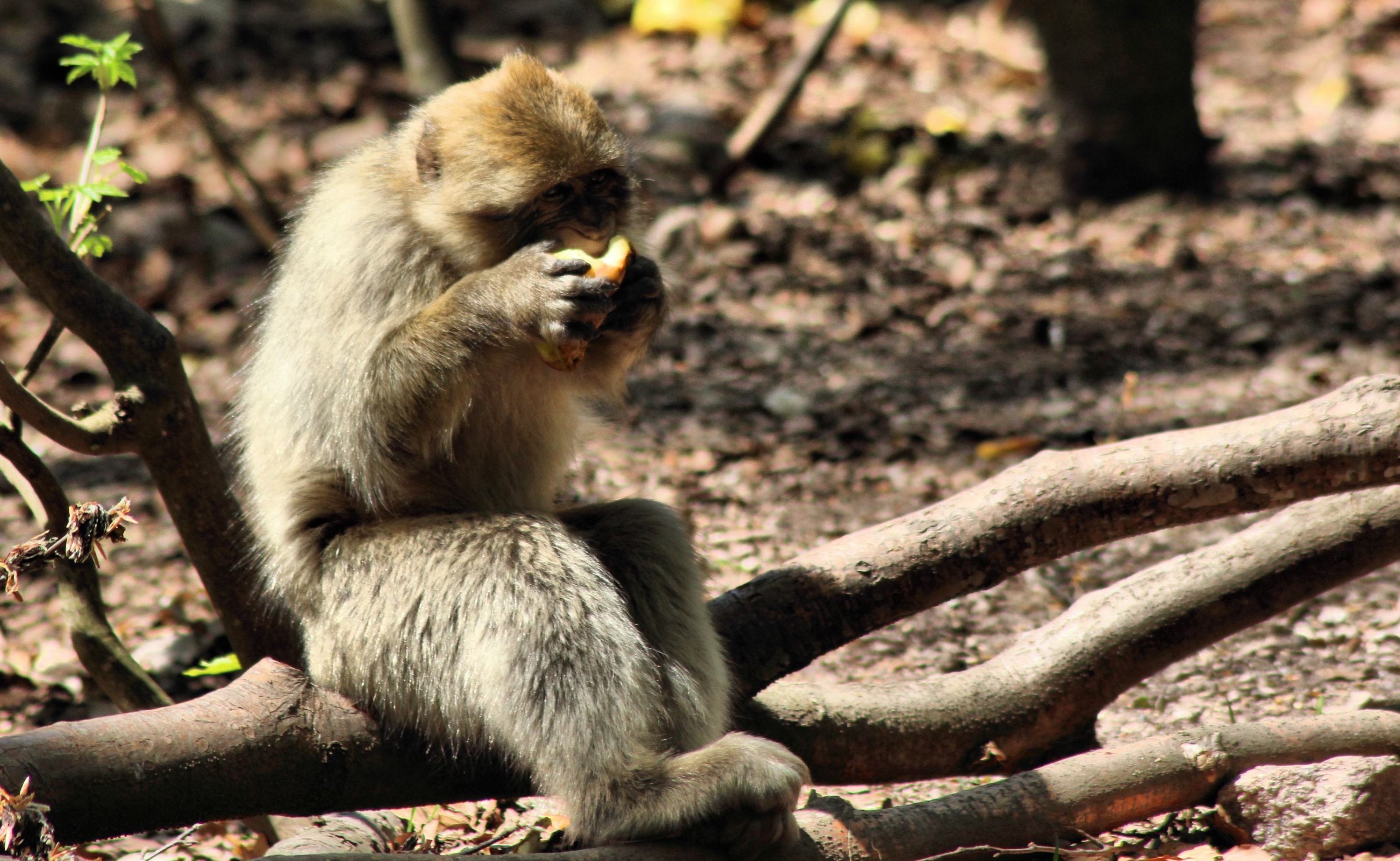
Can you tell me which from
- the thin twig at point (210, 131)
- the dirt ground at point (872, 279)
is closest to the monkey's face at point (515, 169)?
the dirt ground at point (872, 279)

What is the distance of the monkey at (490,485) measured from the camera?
295cm

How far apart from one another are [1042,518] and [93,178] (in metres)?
2.72

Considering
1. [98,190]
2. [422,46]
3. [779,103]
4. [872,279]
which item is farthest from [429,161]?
[779,103]

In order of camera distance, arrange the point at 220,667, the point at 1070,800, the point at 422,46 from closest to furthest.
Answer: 1. the point at 1070,800
2. the point at 220,667
3. the point at 422,46

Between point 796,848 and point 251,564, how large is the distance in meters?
1.81

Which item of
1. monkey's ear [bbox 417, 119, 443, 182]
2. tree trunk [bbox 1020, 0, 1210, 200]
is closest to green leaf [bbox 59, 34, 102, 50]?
monkey's ear [bbox 417, 119, 443, 182]

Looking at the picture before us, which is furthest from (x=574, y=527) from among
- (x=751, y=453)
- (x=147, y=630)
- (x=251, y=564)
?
(x=751, y=453)

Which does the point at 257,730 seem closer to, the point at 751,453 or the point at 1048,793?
the point at 1048,793

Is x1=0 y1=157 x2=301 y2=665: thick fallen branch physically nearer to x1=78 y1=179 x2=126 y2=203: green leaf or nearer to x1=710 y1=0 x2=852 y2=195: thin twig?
x1=78 y1=179 x2=126 y2=203: green leaf

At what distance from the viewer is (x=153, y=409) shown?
3322 millimetres

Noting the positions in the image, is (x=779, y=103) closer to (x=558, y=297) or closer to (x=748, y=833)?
(x=558, y=297)

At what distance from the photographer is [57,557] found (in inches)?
120

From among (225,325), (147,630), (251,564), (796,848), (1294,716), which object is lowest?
(1294,716)

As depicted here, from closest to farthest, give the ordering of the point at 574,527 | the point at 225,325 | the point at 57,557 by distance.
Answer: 1. the point at 57,557
2. the point at 574,527
3. the point at 225,325
